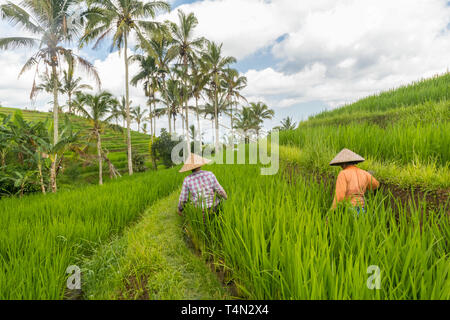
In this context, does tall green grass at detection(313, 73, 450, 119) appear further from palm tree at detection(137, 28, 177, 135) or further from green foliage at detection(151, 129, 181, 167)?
green foliage at detection(151, 129, 181, 167)

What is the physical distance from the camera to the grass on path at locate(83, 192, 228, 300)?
5.41 feet

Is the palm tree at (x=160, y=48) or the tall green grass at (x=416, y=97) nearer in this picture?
the tall green grass at (x=416, y=97)

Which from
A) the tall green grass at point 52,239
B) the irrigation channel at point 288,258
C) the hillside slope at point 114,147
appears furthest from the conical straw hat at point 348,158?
the hillside slope at point 114,147

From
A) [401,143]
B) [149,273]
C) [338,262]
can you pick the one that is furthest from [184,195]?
[401,143]

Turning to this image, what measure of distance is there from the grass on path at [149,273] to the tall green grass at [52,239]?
249 millimetres

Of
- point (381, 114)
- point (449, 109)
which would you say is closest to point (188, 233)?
point (449, 109)

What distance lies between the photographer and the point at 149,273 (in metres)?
1.85

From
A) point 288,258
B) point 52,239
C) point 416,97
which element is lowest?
point 52,239

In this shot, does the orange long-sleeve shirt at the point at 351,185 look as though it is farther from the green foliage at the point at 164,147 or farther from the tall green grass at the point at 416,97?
the green foliage at the point at 164,147

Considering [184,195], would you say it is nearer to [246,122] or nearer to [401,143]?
[401,143]

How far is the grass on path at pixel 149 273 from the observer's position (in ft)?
5.41

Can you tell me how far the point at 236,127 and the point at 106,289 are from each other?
102 ft

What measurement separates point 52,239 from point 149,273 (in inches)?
49.1
